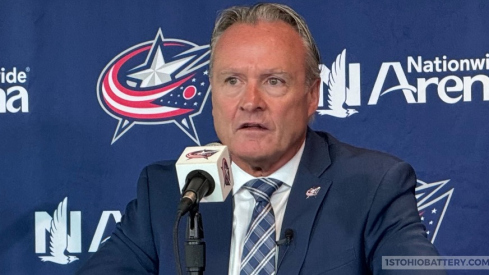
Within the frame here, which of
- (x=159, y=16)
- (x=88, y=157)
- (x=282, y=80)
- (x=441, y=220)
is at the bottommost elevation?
(x=441, y=220)

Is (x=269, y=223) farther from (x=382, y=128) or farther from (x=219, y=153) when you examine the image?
(x=382, y=128)

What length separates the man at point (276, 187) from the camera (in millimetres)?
2484

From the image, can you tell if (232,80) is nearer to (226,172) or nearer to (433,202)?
(226,172)

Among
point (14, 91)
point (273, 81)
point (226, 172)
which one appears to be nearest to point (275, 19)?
point (273, 81)

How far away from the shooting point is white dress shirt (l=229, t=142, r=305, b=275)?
2.60m

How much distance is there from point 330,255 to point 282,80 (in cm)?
53

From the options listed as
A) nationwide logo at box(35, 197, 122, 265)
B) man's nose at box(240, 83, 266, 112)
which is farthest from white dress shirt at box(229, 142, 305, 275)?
nationwide logo at box(35, 197, 122, 265)

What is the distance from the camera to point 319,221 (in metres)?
2.55

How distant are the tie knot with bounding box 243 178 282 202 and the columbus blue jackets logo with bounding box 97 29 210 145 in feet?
2.78

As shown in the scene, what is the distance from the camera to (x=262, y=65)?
8.47 feet

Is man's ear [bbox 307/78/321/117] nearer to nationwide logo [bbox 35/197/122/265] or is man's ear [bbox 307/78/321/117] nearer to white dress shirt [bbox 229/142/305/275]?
white dress shirt [bbox 229/142/305/275]

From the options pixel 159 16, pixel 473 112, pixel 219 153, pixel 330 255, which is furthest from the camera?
pixel 159 16

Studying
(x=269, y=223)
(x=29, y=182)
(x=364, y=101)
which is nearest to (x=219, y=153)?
(x=269, y=223)

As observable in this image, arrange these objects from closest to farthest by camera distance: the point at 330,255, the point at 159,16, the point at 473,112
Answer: the point at 330,255 → the point at 473,112 → the point at 159,16
